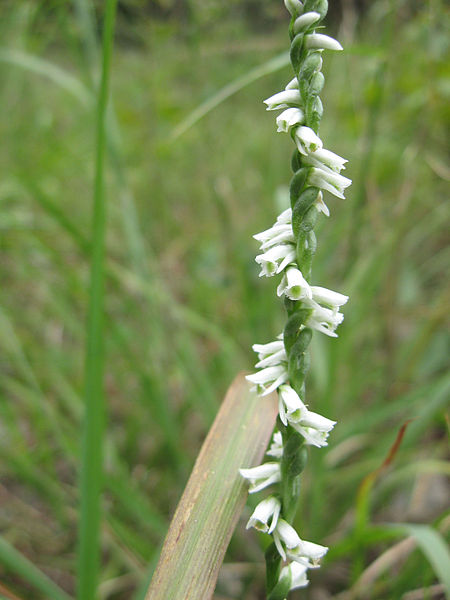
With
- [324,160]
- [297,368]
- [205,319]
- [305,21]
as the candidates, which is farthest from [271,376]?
[205,319]

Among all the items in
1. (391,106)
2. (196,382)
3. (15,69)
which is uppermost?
(15,69)

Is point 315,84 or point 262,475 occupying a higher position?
point 315,84

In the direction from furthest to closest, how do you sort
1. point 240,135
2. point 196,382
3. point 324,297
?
point 240,135
point 196,382
point 324,297

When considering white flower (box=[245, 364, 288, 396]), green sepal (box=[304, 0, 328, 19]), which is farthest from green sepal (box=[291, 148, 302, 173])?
white flower (box=[245, 364, 288, 396])

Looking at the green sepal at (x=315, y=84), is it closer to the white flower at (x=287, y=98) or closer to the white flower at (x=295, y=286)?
the white flower at (x=287, y=98)

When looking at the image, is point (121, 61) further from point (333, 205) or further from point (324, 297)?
point (324, 297)

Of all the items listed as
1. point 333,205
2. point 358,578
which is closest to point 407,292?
point 333,205

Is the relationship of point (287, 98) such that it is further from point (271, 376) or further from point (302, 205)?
point (271, 376)
